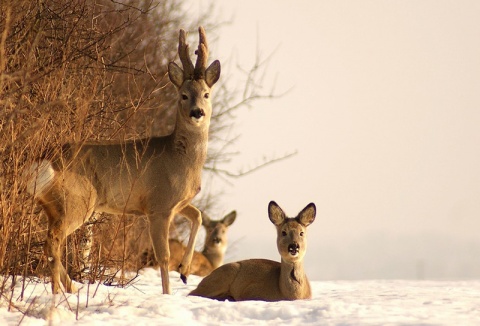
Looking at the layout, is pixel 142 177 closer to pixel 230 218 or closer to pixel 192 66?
pixel 192 66

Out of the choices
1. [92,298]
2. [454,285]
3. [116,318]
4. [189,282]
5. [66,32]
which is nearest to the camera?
[116,318]

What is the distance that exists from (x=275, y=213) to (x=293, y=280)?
2.42ft

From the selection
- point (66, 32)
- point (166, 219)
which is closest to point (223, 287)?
point (166, 219)

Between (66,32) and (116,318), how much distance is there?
12.3 feet

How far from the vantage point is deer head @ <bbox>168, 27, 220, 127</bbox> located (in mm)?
9094

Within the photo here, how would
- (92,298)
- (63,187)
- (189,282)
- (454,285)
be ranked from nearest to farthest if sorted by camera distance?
1. (92,298)
2. (63,187)
3. (454,285)
4. (189,282)

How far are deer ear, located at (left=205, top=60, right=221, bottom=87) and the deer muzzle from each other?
37 centimetres

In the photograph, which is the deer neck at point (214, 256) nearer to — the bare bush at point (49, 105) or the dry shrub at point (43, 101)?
the bare bush at point (49, 105)

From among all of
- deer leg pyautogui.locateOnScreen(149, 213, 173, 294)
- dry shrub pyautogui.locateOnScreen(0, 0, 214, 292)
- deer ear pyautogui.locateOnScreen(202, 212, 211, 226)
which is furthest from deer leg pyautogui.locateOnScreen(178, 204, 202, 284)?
deer ear pyautogui.locateOnScreen(202, 212, 211, 226)

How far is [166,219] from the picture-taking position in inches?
349

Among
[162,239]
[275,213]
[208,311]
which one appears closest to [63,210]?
[162,239]

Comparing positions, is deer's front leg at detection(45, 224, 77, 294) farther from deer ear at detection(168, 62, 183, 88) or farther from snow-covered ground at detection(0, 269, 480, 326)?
deer ear at detection(168, 62, 183, 88)

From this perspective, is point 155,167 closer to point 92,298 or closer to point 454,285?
point 92,298

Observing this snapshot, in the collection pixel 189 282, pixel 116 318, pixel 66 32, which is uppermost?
pixel 66 32
